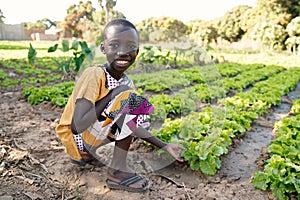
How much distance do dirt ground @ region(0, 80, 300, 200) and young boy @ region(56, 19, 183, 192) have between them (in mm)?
169

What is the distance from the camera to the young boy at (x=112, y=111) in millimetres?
2045

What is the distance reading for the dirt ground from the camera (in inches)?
93.1

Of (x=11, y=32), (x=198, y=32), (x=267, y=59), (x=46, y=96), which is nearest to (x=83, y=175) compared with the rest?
(x=198, y=32)

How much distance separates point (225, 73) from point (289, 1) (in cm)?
2599

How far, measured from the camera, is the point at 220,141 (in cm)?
329

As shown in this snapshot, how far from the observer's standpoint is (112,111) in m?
2.29

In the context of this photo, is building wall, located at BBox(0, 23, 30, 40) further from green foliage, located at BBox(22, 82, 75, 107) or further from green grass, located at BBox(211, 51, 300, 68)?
green foliage, located at BBox(22, 82, 75, 107)

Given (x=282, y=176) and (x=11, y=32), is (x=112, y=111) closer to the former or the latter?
(x=282, y=176)

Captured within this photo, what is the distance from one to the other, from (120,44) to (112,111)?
580 mm

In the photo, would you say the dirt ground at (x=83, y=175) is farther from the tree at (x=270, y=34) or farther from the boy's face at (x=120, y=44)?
the tree at (x=270, y=34)

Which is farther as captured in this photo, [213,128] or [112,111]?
[213,128]

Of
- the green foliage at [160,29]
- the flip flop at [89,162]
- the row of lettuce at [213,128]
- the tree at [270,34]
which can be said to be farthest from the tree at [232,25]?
the flip flop at [89,162]

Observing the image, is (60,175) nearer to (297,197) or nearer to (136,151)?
(136,151)

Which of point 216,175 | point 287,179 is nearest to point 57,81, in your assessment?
point 216,175
